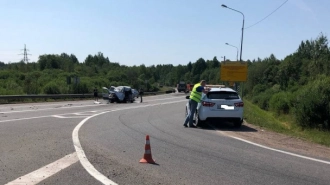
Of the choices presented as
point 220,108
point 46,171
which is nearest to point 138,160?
point 46,171

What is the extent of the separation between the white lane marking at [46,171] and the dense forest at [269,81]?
734 inches

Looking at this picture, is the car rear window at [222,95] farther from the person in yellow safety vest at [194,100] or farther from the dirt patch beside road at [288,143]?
the dirt patch beside road at [288,143]

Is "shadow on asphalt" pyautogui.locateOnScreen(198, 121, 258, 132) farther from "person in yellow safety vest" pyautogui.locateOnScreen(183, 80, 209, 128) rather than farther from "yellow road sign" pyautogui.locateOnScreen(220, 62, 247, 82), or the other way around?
"yellow road sign" pyautogui.locateOnScreen(220, 62, 247, 82)

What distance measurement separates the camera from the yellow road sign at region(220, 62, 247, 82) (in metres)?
42.9

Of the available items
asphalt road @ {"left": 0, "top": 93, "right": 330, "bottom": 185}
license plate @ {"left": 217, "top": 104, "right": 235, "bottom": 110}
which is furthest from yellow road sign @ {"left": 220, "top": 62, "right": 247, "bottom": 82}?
asphalt road @ {"left": 0, "top": 93, "right": 330, "bottom": 185}

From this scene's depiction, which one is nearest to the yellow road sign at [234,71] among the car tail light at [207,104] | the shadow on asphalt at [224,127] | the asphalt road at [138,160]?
the shadow on asphalt at [224,127]

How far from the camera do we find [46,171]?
7375mm

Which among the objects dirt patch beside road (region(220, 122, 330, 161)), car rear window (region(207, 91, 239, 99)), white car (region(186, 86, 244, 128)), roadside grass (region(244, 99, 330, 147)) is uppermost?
car rear window (region(207, 91, 239, 99))

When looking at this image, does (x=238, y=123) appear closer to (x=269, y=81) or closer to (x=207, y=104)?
(x=207, y=104)

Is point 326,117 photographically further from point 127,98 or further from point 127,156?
point 127,98

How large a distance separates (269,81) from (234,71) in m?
65.8

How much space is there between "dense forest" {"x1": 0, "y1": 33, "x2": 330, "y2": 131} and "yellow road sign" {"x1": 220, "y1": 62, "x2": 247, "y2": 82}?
5194 mm

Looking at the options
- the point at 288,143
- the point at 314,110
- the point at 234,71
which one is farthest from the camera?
the point at 234,71

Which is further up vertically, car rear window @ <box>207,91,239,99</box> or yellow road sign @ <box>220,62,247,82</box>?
yellow road sign @ <box>220,62,247,82</box>
